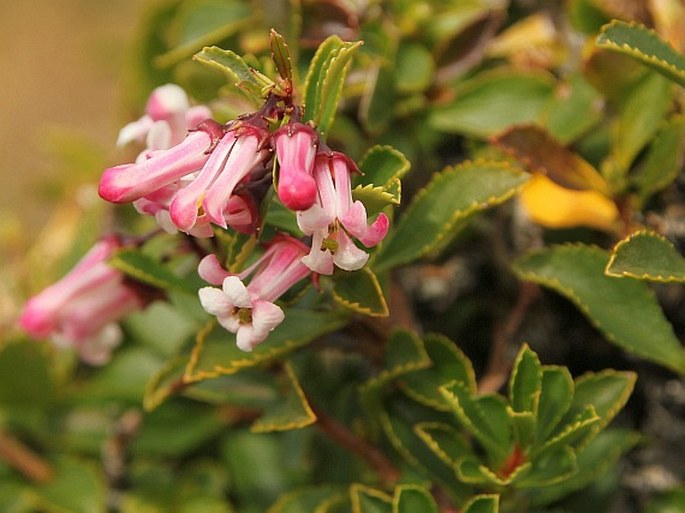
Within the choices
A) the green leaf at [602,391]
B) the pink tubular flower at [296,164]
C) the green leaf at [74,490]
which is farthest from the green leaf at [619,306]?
the green leaf at [74,490]

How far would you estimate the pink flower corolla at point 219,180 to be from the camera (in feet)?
1.69

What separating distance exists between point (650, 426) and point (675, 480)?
5cm

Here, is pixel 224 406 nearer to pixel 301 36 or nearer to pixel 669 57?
pixel 301 36

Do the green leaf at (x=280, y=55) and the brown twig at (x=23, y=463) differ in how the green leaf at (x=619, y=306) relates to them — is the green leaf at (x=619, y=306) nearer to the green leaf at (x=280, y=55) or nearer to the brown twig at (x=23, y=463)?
the green leaf at (x=280, y=55)

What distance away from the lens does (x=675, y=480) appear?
0.79m

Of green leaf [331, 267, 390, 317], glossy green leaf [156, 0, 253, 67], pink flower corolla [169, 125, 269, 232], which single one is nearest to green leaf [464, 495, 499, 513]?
green leaf [331, 267, 390, 317]

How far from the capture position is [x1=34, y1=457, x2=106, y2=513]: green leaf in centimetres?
87

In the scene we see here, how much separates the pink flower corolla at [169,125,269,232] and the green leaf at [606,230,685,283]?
24 cm

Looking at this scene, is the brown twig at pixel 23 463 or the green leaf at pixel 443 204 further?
the brown twig at pixel 23 463

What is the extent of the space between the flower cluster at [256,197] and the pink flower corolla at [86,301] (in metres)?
0.16

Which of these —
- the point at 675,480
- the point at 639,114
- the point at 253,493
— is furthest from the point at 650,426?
the point at 253,493

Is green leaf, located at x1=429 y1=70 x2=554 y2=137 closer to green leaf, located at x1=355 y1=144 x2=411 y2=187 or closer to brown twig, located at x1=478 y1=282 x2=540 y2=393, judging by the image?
brown twig, located at x1=478 y1=282 x2=540 y2=393

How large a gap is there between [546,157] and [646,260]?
0.18 metres

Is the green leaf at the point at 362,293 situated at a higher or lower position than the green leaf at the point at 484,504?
higher
